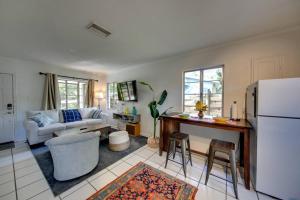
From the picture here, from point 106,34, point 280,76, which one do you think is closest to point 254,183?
point 280,76

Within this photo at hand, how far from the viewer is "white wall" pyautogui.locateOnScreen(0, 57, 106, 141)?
11.7 feet

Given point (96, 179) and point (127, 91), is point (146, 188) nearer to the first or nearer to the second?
point (96, 179)

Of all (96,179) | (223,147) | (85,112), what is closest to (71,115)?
(85,112)

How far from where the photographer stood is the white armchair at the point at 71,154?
1.81 m

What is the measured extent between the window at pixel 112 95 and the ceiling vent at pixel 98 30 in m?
3.29

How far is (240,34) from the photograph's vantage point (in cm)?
219

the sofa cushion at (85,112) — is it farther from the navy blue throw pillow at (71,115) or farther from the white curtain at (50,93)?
the white curtain at (50,93)

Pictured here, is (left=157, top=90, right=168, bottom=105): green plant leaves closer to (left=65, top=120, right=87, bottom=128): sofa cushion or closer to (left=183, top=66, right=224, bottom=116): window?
(left=183, top=66, right=224, bottom=116): window

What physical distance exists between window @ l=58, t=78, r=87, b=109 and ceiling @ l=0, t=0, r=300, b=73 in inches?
81.9

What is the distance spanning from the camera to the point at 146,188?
5.86 ft

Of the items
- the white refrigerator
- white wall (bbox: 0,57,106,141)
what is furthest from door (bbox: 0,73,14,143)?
the white refrigerator

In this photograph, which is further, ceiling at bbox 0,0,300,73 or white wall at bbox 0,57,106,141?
white wall at bbox 0,57,106,141

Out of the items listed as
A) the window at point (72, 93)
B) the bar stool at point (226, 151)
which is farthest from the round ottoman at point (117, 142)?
the window at point (72, 93)

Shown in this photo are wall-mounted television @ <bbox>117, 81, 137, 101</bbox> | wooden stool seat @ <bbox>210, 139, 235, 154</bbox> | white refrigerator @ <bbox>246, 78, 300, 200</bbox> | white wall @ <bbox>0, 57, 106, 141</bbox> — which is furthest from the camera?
wall-mounted television @ <bbox>117, 81, 137, 101</bbox>
